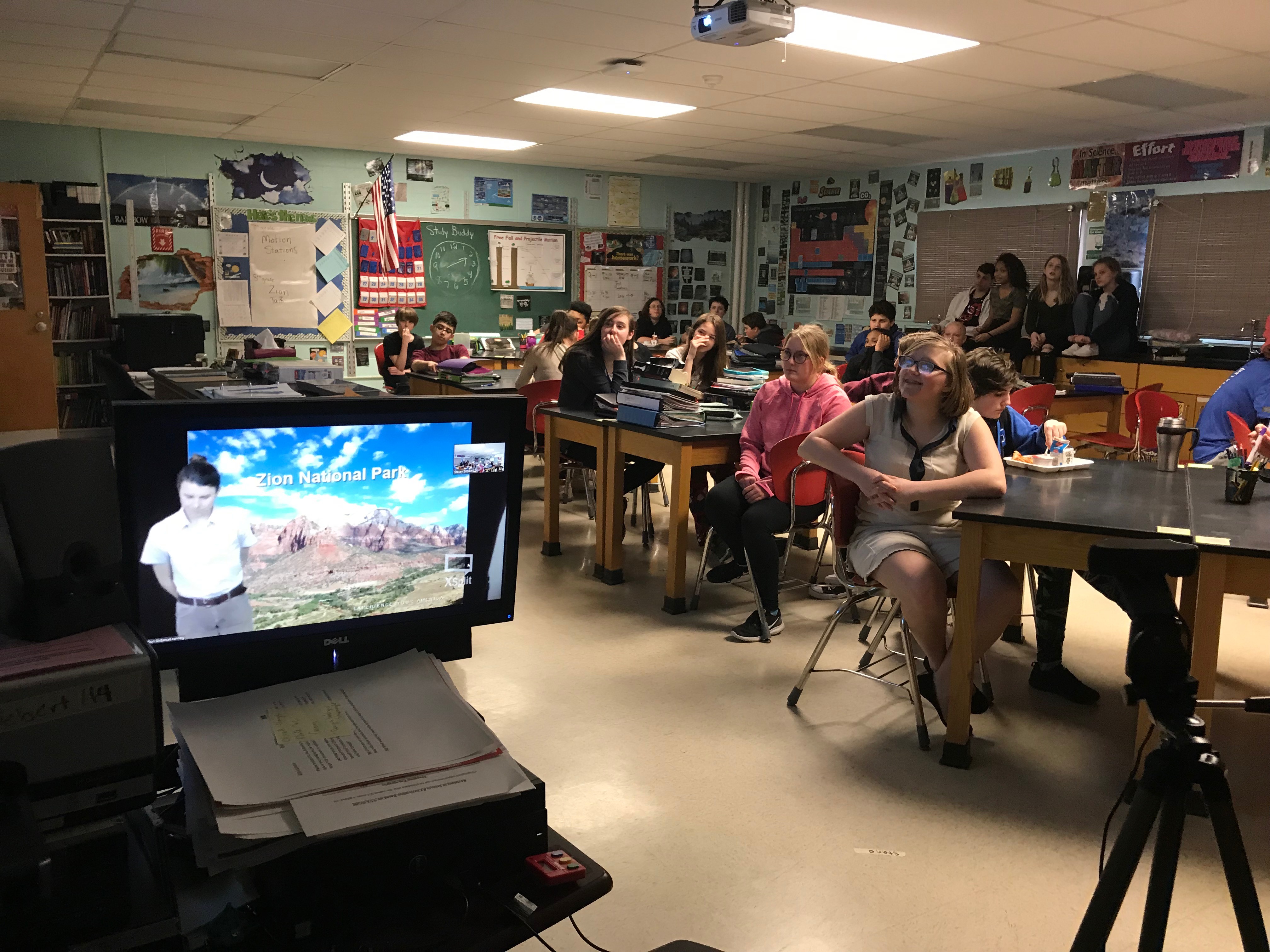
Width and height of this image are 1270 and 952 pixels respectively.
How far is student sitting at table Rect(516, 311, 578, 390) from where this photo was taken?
614 centimetres

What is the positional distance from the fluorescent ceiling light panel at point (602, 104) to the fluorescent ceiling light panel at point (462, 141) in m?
1.69

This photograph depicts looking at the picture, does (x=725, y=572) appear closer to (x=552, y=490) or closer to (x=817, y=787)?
(x=552, y=490)

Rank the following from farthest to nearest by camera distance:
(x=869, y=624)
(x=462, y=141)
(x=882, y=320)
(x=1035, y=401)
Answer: (x=462, y=141) < (x=882, y=320) < (x=1035, y=401) < (x=869, y=624)

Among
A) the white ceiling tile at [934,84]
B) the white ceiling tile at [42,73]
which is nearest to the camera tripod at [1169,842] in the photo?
the white ceiling tile at [934,84]

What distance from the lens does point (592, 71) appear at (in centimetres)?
523

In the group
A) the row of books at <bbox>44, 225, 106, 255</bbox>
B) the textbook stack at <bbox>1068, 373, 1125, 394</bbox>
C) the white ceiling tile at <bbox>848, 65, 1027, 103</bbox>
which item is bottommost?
the textbook stack at <bbox>1068, 373, 1125, 394</bbox>

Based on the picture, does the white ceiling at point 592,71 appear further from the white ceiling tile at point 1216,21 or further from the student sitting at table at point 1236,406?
the student sitting at table at point 1236,406

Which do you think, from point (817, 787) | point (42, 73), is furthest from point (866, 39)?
point (42, 73)

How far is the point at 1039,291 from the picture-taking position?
7.82m

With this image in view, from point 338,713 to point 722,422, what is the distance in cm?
346

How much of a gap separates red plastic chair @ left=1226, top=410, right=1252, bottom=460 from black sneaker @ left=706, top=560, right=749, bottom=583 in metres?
2.02

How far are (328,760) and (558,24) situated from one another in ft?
13.1

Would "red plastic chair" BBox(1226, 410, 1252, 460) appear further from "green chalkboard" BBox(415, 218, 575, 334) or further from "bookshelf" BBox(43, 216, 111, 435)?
"bookshelf" BBox(43, 216, 111, 435)

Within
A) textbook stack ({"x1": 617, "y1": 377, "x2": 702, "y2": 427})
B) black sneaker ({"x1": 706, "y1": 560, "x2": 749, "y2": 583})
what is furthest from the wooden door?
black sneaker ({"x1": 706, "y1": 560, "x2": 749, "y2": 583})
